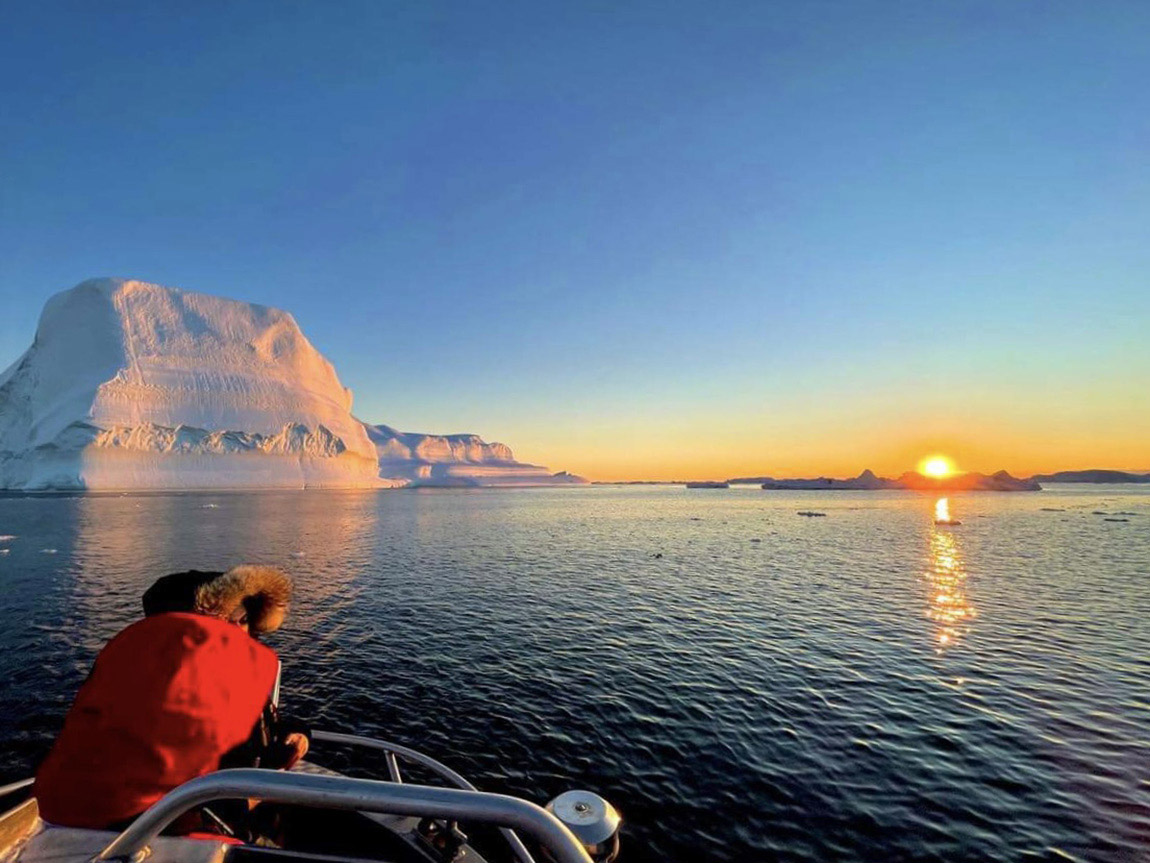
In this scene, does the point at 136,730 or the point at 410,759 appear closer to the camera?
the point at 136,730

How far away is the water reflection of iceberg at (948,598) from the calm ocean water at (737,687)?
166mm

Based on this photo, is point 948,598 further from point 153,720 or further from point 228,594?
point 153,720

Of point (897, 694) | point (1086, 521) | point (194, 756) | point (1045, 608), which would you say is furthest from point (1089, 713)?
point (1086, 521)

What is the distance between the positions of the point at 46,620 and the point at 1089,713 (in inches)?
1288

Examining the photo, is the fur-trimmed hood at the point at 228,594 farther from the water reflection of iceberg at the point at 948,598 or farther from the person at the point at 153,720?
the water reflection of iceberg at the point at 948,598

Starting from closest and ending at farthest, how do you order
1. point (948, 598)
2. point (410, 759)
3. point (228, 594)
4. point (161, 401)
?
point (228, 594) < point (410, 759) < point (948, 598) < point (161, 401)

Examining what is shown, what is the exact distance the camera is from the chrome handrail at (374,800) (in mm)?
2105

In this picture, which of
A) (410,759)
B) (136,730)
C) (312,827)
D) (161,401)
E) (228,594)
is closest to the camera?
(136,730)

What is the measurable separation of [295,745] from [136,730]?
1.21m

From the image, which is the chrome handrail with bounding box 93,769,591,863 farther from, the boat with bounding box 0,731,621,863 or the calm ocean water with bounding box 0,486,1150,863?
the calm ocean water with bounding box 0,486,1150,863

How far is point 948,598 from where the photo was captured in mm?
24031

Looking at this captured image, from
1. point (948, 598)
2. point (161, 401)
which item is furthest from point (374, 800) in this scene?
point (161, 401)

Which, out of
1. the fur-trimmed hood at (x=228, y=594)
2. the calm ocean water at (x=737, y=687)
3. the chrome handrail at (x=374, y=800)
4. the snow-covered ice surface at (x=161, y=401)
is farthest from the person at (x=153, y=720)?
the snow-covered ice surface at (x=161, y=401)

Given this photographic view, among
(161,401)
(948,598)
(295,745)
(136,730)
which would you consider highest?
(161,401)
